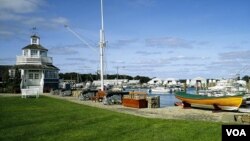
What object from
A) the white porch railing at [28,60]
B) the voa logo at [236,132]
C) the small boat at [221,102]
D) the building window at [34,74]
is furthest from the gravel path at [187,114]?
the white porch railing at [28,60]

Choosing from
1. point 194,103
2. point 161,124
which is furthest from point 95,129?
point 194,103

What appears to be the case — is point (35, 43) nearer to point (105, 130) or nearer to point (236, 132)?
point (105, 130)

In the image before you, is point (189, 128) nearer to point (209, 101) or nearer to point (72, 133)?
point (72, 133)

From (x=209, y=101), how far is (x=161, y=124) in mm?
13463

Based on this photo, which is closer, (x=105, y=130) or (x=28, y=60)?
(x=105, y=130)

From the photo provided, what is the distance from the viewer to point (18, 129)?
1507 cm

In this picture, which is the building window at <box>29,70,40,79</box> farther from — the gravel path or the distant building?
the gravel path

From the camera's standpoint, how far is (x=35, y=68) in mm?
59844

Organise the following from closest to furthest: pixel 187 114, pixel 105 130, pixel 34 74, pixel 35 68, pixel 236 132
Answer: pixel 236 132
pixel 105 130
pixel 187 114
pixel 35 68
pixel 34 74

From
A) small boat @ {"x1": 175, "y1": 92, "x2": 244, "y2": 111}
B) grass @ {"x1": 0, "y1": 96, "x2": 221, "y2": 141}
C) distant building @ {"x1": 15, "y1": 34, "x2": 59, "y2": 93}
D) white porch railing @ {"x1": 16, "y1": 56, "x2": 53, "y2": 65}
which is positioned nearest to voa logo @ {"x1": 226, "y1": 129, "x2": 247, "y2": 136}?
grass @ {"x1": 0, "y1": 96, "x2": 221, "y2": 141}

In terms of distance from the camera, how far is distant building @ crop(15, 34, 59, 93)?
6028 centimetres

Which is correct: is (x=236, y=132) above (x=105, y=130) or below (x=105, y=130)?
above

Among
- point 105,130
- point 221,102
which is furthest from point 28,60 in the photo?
point 105,130

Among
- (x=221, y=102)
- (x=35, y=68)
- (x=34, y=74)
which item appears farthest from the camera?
(x=34, y=74)
